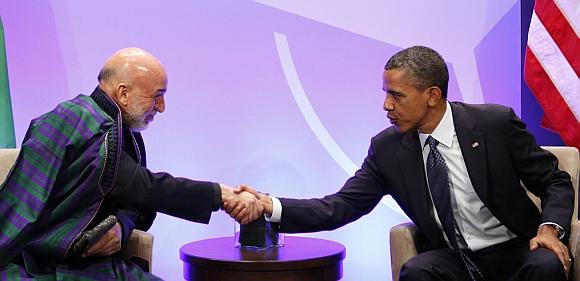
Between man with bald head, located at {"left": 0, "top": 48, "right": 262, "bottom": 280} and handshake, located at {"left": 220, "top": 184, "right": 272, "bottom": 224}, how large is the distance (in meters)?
0.12

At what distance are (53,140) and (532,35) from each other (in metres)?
2.70

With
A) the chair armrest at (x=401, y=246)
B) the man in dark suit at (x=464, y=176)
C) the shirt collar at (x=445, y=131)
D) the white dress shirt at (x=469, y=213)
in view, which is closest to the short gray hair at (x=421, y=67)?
the man in dark suit at (x=464, y=176)

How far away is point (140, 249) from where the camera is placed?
10.2ft

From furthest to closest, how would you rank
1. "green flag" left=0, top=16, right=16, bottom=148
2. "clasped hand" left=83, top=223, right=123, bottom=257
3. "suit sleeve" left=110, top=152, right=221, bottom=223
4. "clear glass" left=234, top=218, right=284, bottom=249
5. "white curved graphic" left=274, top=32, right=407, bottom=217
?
1. "white curved graphic" left=274, top=32, right=407, bottom=217
2. "green flag" left=0, top=16, right=16, bottom=148
3. "clear glass" left=234, top=218, right=284, bottom=249
4. "suit sleeve" left=110, top=152, right=221, bottom=223
5. "clasped hand" left=83, top=223, right=123, bottom=257

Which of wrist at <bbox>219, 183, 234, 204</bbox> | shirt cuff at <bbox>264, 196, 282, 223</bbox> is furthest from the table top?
wrist at <bbox>219, 183, 234, 204</bbox>

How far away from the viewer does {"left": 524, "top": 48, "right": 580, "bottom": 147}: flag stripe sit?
13.2ft

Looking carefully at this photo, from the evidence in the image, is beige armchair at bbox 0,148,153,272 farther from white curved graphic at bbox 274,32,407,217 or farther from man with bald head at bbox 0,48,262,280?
white curved graphic at bbox 274,32,407,217

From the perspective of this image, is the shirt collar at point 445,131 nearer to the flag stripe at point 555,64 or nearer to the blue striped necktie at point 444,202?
the blue striped necktie at point 444,202

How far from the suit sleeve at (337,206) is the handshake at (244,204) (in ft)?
0.28

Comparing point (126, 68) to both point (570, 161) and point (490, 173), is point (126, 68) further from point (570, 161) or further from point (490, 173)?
point (570, 161)

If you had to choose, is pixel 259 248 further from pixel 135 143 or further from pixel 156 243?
pixel 156 243

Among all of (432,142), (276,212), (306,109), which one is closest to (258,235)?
(276,212)

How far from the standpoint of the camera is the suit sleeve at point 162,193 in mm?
2867

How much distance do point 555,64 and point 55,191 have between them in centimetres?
274
